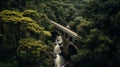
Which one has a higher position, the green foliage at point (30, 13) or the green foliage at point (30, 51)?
the green foliage at point (30, 13)

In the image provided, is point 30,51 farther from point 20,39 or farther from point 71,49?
point 71,49

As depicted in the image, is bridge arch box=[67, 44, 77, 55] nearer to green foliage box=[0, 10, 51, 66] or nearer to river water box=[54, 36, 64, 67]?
river water box=[54, 36, 64, 67]

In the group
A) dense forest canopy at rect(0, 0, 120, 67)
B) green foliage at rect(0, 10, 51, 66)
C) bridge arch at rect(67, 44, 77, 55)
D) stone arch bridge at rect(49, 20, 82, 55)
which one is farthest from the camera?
bridge arch at rect(67, 44, 77, 55)

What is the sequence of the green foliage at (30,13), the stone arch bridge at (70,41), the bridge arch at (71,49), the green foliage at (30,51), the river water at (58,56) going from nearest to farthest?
the green foliage at (30,51) → the green foliage at (30,13) → the stone arch bridge at (70,41) → the river water at (58,56) → the bridge arch at (71,49)

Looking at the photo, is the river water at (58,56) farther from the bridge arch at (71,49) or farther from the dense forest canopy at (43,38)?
the dense forest canopy at (43,38)

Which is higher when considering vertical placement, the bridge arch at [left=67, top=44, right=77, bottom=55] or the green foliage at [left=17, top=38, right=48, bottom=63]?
the green foliage at [left=17, top=38, right=48, bottom=63]

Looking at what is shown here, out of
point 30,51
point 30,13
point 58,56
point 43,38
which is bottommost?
point 58,56

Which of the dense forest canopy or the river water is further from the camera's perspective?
the river water

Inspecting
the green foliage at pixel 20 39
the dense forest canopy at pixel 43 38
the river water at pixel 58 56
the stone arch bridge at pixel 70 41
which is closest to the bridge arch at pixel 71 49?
the stone arch bridge at pixel 70 41

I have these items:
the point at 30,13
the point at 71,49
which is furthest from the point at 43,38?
the point at 71,49

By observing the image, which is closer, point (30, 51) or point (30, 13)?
point (30, 51)

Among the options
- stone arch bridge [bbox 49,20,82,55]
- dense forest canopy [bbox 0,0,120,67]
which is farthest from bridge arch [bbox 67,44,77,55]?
dense forest canopy [bbox 0,0,120,67]

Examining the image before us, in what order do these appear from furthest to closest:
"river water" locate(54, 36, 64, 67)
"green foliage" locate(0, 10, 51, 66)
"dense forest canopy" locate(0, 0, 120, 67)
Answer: "river water" locate(54, 36, 64, 67)
"dense forest canopy" locate(0, 0, 120, 67)
"green foliage" locate(0, 10, 51, 66)

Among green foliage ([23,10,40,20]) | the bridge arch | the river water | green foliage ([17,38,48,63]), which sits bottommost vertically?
the river water
